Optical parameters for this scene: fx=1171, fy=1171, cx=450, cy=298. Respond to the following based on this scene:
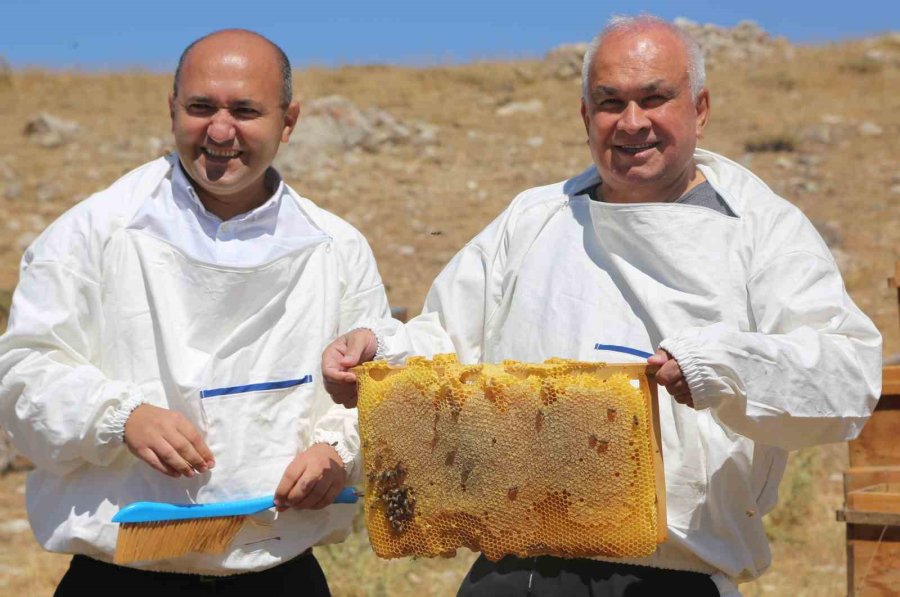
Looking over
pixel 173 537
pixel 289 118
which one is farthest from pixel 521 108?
pixel 173 537

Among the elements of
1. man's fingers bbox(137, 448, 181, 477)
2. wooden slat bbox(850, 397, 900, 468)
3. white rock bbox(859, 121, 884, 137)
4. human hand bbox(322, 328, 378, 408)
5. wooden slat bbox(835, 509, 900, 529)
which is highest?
human hand bbox(322, 328, 378, 408)

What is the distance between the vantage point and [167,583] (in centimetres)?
322

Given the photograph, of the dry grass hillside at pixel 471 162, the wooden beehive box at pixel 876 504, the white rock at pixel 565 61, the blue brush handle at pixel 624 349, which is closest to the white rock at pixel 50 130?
the dry grass hillside at pixel 471 162

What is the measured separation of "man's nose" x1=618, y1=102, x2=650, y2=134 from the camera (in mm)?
3070

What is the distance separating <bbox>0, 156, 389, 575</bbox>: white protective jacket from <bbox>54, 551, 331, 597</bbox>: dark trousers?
0.29ft

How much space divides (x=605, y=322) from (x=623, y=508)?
1.82ft

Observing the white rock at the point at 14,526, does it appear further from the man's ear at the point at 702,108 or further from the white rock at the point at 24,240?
the white rock at the point at 24,240

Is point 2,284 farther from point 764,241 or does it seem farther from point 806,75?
point 806,75

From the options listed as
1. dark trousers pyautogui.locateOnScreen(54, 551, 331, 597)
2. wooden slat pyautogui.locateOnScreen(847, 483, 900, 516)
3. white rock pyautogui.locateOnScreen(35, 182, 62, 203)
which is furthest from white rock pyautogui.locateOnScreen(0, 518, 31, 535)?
white rock pyautogui.locateOnScreen(35, 182, 62, 203)

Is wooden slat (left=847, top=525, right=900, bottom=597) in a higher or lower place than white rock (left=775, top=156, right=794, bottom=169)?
higher

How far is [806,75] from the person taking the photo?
20.6 meters

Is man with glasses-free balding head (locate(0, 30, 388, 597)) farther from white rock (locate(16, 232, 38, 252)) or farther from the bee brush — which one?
white rock (locate(16, 232, 38, 252))

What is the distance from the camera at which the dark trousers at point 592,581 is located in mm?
2963

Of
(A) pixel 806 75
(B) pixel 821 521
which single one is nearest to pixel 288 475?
(B) pixel 821 521
